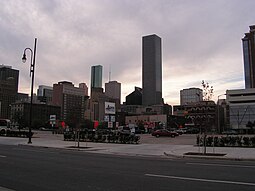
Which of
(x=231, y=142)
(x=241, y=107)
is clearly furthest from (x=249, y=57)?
(x=231, y=142)

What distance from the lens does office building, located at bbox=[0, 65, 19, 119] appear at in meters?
99.7

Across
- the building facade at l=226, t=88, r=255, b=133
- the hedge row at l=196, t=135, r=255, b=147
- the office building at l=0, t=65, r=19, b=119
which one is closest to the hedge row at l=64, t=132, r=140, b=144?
the hedge row at l=196, t=135, r=255, b=147

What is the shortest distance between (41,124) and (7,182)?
126026mm

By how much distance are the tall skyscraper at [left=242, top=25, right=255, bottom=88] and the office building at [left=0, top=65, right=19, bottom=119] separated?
134 metres

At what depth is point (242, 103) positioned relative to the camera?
446 feet

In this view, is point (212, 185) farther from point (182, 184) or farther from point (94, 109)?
point (94, 109)

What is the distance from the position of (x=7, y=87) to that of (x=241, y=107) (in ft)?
323

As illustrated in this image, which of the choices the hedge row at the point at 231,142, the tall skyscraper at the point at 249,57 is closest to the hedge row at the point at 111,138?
the hedge row at the point at 231,142

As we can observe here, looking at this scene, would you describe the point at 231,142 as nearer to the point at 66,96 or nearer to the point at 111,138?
the point at 111,138

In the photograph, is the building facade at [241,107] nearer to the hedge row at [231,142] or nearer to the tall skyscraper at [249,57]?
the tall skyscraper at [249,57]

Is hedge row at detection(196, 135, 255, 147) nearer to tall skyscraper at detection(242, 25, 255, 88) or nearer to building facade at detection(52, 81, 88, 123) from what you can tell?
building facade at detection(52, 81, 88, 123)

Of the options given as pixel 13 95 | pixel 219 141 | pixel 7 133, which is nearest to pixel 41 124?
pixel 13 95

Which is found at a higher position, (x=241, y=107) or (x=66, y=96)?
(x=66, y=96)

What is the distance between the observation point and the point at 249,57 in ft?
604
